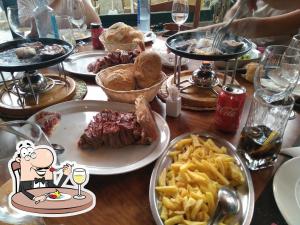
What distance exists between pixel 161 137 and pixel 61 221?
16.1 inches

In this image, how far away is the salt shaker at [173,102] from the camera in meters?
1.02

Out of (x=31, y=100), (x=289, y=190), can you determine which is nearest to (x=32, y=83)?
(x=31, y=100)

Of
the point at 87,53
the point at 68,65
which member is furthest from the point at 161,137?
the point at 87,53

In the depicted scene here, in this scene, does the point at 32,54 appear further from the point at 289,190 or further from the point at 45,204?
the point at 289,190

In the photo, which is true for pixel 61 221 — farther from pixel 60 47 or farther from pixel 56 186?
pixel 60 47

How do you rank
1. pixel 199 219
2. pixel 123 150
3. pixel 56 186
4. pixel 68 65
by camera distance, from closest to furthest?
pixel 56 186 < pixel 199 219 < pixel 123 150 < pixel 68 65

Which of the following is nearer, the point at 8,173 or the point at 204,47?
the point at 8,173

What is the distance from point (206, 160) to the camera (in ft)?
2.38

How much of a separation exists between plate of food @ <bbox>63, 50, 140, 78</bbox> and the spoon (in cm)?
91

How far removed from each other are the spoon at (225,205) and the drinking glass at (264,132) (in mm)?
197

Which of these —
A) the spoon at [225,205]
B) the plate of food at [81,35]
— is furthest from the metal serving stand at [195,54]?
the plate of food at [81,35]

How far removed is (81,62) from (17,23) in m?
0.46

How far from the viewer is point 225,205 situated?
60 cm

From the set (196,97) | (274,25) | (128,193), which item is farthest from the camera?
(274,25)
